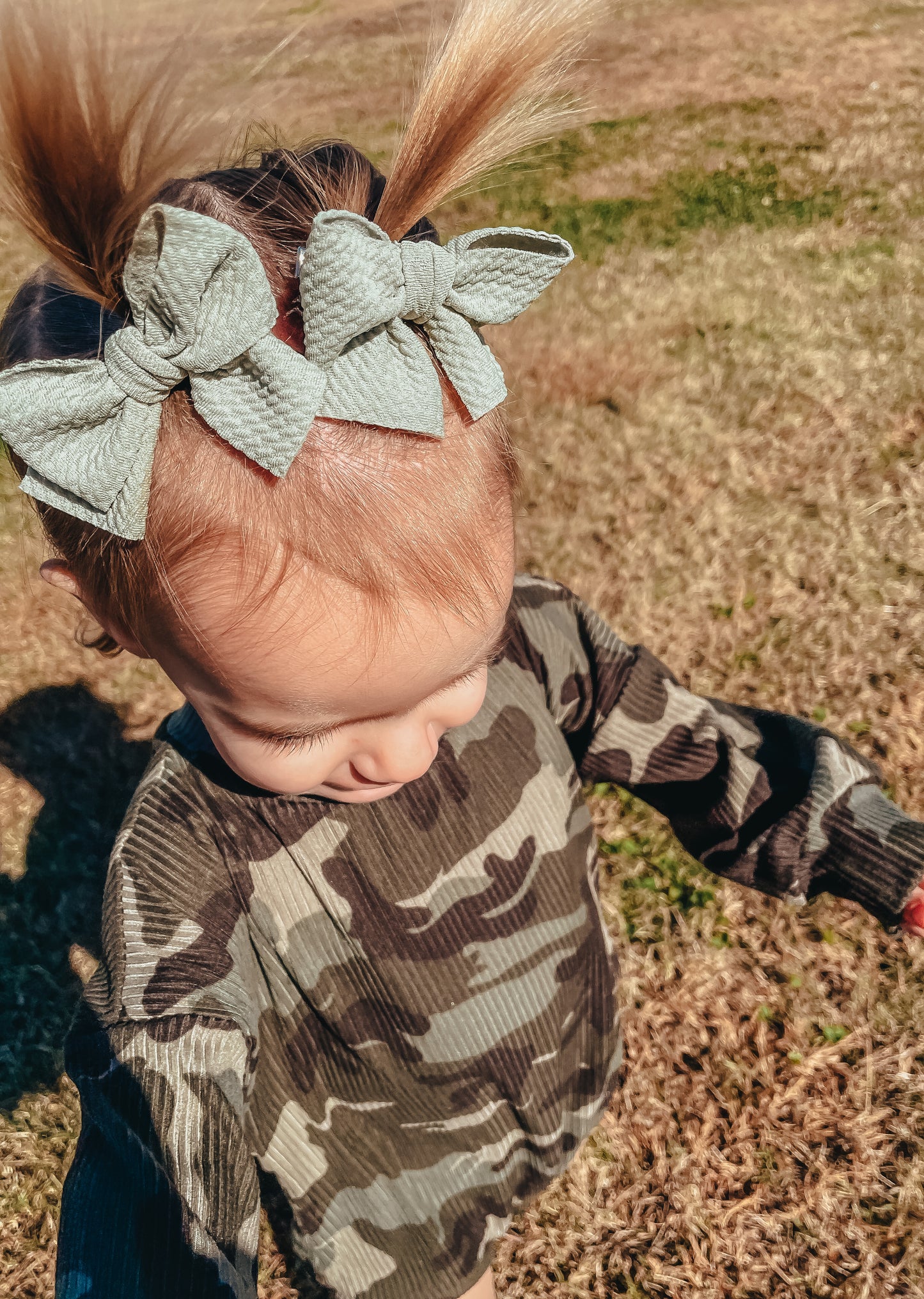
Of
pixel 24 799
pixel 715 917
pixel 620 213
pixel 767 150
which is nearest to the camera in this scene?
pixel 715 917

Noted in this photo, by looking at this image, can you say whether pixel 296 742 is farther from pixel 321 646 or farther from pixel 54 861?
pixel 54 861

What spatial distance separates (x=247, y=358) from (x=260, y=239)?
219 millimetres

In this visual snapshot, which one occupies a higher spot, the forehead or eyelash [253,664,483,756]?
the forehead

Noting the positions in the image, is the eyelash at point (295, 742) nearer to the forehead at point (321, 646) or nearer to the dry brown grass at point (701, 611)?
the forehead at point (321, 646)

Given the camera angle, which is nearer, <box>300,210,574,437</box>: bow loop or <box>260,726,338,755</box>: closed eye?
<box>300,210,574,437</box>: bow loop

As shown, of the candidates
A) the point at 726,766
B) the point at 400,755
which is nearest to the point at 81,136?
the point at 400,755

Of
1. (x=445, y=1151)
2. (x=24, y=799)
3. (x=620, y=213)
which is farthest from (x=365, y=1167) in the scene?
(x=620, y=213)

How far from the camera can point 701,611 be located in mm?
3123

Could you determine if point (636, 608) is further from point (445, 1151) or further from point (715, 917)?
point (445, 1151)

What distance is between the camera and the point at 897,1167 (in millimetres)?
2143

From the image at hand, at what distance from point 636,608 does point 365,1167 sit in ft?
6.31

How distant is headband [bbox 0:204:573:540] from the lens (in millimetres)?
964

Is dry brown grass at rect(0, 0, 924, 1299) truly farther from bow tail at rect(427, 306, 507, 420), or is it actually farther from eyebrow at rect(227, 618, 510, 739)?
eyebrow at rect(227, 618, 510, 739)

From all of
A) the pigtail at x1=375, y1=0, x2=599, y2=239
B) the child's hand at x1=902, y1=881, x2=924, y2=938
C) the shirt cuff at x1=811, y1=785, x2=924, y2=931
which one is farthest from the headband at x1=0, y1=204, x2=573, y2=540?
the child's hand at x1=902, y1=881, x2=924, y2=938
